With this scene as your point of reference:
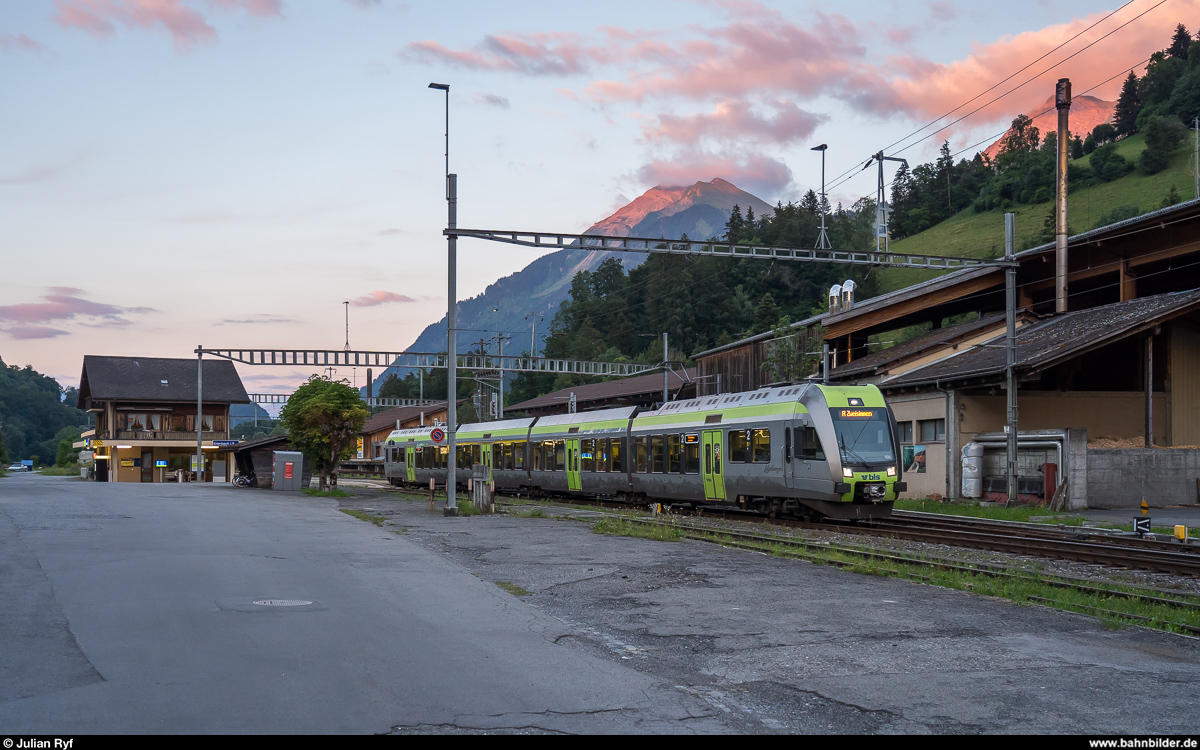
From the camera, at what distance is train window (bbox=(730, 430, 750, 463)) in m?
24.0

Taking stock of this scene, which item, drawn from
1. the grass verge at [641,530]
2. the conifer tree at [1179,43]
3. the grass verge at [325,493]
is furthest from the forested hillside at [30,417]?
the conifer tree at [1179,43]

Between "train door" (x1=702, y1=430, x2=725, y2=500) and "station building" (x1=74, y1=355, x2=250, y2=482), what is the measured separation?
196 ft

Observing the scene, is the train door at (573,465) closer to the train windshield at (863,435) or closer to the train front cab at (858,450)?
the train front cab at (858,450)

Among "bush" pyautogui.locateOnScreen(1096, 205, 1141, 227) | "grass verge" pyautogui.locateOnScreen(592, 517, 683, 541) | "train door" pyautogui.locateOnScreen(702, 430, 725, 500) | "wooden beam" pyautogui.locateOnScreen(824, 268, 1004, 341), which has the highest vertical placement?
"bush" pyautogui.locateOnScreen(1096, 205, 1141, 227)

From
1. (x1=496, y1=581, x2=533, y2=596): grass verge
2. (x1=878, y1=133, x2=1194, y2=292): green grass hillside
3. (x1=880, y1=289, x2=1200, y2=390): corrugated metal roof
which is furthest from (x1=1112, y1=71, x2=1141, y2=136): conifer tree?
(x1=496, y1=581, x2=533, y2=596): grass verge

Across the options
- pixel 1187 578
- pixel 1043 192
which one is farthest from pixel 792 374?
pixel 1043 192

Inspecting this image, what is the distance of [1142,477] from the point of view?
28.4 metres

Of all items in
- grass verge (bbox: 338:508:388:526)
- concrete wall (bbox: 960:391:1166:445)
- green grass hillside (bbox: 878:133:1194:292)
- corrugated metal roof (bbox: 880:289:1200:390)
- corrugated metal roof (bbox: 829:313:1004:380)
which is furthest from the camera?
green grass hillside (bbox: 878:133:1194:292)

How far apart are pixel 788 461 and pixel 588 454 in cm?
1258

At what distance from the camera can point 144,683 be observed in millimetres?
7160

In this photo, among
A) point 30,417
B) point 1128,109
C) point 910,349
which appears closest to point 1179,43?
point 1128,109

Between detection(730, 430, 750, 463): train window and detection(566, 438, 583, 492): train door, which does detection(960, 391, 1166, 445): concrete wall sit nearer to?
detection(730, 430, 750, 463): train window

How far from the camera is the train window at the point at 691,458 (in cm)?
2661

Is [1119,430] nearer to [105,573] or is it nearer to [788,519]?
[788,519]
